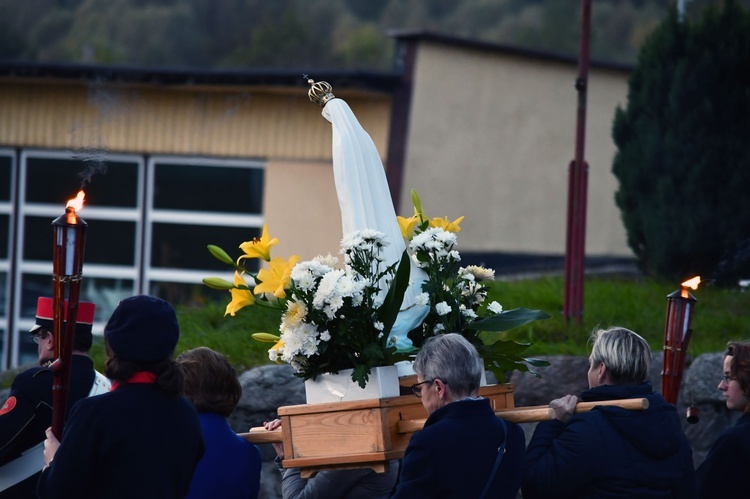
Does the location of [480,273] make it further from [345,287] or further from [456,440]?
[456,440]

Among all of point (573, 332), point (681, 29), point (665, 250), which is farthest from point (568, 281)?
point (681, 29)

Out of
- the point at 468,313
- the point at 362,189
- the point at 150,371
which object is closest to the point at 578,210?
the point at 362,189

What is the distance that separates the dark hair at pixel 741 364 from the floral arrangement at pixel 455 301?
804 mm

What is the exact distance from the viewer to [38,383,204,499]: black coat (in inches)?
131

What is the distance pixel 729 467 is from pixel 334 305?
1755 millimetres

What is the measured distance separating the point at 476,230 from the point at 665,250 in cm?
319

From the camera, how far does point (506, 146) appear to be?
12391 millimetres

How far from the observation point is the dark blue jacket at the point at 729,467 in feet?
14.0

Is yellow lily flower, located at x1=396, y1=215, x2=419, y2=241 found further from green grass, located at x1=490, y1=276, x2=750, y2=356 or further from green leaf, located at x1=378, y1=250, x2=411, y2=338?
green grass, located at x1=490, y1=276, x2=750, y2=356

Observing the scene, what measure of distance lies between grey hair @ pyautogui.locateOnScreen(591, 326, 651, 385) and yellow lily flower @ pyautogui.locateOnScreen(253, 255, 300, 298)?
3.91 ft

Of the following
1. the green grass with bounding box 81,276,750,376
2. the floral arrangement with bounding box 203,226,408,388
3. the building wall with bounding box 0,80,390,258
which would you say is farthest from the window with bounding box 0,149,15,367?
the floral arrangement with bounding box 203,226,408,388

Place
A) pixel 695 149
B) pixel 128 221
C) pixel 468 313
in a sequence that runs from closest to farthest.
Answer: pixel 468 313, pixel 695 149, pixel 128 221

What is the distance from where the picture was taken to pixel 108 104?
12.1 m

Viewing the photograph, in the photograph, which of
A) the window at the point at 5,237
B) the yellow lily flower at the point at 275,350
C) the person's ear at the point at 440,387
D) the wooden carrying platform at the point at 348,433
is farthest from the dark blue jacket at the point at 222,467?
the window at the point at 5,237
